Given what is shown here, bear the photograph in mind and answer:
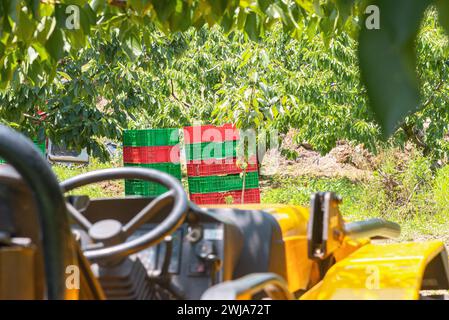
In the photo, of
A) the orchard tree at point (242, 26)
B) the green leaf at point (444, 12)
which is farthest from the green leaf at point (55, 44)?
the green leaf at point (444, 12)

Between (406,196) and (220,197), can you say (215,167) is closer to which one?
(220,197)

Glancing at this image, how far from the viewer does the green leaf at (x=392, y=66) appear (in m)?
0.36

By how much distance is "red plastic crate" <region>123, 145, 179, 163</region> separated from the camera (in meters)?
9.77

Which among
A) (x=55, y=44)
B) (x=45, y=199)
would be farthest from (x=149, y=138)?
(x=45, y=199)

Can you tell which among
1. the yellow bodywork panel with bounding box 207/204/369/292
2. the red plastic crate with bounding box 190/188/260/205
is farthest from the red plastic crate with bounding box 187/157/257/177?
the yellow bodywork panel with bounding box 207/204/369/292

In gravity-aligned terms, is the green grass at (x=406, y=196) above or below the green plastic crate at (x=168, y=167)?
below

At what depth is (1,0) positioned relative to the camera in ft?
5.16

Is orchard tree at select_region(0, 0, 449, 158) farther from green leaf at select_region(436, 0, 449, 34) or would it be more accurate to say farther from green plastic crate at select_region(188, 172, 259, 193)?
green plastic crate at select_region(188, 172, 259, 193)

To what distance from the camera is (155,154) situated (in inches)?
386

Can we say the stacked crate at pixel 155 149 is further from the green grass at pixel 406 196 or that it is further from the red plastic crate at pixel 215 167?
the green grass at pixel 406 196

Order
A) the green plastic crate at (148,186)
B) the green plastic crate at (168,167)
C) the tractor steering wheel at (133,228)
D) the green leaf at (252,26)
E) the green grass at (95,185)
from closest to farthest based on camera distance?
the tractor steering wheel at (133,228)
the green leaf at (252,26)
the green plastic crate at (148,186)
the green plastic crate at (168,167)
the green grass at (95,185)

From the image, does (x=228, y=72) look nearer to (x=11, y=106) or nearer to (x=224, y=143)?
(x=224, y=143)
